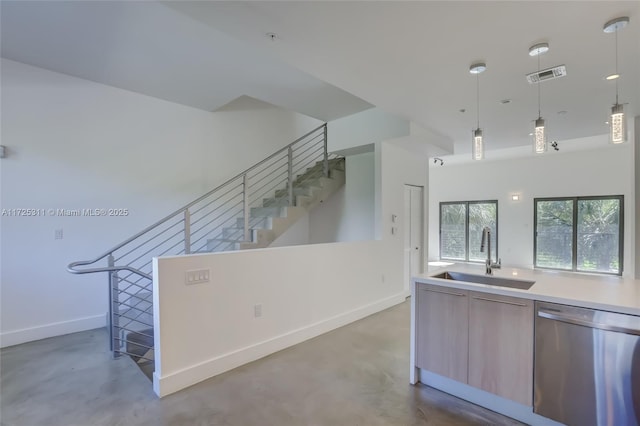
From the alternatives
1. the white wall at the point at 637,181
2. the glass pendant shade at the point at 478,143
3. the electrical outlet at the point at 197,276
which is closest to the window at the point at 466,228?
the white wall at the point at 637,181

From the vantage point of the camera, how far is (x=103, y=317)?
13.3ft

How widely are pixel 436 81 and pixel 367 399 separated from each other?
308 centimetres

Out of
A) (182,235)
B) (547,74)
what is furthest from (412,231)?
(182,235)

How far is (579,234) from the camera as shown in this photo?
24.8ft

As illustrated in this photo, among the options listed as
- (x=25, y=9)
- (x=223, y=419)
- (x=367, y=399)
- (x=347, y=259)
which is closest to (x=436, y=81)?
(x=347, y=259)

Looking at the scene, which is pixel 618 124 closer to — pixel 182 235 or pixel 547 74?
pixel 547 74

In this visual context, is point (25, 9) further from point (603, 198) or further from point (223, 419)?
point (603, 198)

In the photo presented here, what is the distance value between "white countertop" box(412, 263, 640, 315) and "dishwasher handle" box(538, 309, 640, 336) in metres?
0.09

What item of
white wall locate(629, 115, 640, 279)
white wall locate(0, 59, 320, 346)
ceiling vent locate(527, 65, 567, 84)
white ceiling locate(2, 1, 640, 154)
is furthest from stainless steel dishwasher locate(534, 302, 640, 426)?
white wall locate(0, 59, 320, 346)

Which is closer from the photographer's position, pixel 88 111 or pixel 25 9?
pixel 25 9

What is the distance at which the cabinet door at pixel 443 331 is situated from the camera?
2.39 metres

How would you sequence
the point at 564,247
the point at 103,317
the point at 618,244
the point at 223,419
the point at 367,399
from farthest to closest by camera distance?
the point at 564,247 < the point at 618,244 < the point at 103,317 < the point at 367,399 < the point at 223,419

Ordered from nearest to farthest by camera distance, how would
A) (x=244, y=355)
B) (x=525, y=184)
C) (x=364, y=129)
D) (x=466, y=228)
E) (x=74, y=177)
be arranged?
1. (x=244, y=355)
2. (x=74, y=177)
3. (x=364, y=129)
4. (x=525, y=184)
5. (x=466, y=228)

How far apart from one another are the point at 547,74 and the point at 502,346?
8.28 feet
